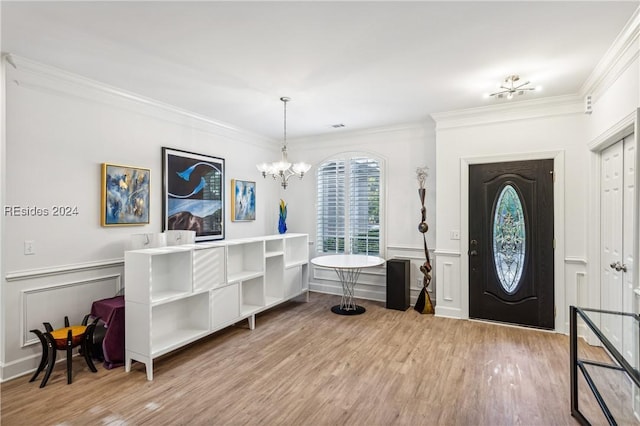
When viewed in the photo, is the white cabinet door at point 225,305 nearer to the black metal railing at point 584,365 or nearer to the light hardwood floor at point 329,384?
the light hardwood floor at point 329,384

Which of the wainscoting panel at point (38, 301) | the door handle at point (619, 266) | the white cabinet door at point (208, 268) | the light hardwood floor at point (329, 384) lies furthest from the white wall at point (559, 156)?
the wainscoting panel at point (38, 301)

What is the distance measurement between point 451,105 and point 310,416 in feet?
12.6

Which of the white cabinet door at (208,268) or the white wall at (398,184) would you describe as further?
the white wall at (398,184)

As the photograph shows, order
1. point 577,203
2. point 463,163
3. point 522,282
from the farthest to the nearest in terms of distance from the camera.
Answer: point 463,163
point 522,282
point 577,203

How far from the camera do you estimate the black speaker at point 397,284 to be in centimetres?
488

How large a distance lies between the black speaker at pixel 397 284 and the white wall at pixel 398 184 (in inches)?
14.4

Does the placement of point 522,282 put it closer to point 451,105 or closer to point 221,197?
point 451,105

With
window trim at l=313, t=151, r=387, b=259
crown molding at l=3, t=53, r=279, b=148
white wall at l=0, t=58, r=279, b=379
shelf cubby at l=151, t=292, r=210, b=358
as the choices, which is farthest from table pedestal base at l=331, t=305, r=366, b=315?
crown molding at l=3, t=53, r=279, b=148

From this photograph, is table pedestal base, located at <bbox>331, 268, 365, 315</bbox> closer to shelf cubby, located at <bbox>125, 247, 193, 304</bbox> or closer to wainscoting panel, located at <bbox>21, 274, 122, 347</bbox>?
shelf cubby, located at <bbox>125, 247, 193, 304</bbox>

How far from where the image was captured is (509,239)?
427cm

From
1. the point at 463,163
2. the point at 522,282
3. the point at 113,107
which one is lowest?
the point at 522,282

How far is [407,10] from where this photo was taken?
225cm

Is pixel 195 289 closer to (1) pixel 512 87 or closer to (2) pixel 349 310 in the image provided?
(2) pixel 349 310

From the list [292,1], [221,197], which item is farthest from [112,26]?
[221,197]
